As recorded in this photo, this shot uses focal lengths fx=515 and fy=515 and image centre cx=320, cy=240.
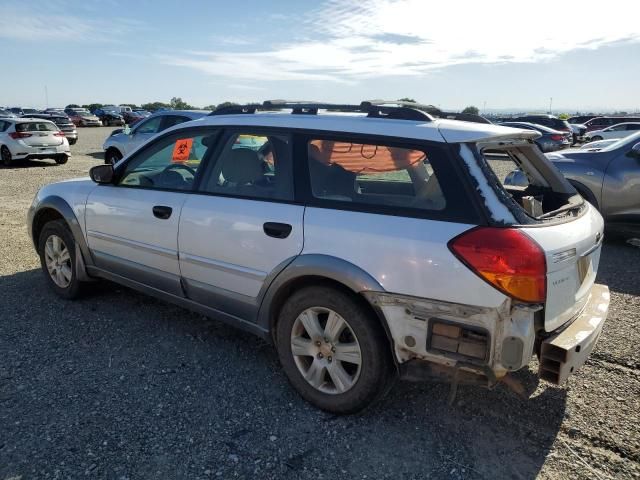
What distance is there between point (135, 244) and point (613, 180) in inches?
232

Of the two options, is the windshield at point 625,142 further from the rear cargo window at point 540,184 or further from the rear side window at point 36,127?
the rear side window at point 36,127

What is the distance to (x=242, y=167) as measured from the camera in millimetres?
3490

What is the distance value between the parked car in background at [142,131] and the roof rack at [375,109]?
8152 millimetres

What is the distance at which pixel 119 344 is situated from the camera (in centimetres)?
391

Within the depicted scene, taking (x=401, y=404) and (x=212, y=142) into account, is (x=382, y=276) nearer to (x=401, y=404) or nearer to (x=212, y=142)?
(x=401, y=404)

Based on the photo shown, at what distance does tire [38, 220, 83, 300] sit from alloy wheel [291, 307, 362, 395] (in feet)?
8.43

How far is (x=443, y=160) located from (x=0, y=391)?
3.05m

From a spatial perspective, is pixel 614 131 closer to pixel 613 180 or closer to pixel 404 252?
pixel 613 180

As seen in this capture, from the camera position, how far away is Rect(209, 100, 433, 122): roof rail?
3.03m

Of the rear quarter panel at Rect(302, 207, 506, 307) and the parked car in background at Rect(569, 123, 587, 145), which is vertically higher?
the parked car in background at Rect(569, 123, 587, 145)

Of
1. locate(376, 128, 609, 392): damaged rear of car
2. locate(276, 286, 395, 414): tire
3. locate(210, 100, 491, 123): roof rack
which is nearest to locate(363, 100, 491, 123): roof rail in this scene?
locate(210, 100, 491, 123): roof rack

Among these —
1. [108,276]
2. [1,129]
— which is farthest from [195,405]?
[1,129]

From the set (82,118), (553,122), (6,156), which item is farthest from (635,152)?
(82,118)

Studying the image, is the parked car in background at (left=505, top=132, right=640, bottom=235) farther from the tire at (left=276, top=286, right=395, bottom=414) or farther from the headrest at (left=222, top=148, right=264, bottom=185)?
the tire at (left=276, top=286, right=395, bottom=414)
